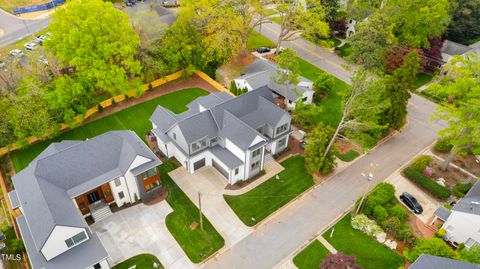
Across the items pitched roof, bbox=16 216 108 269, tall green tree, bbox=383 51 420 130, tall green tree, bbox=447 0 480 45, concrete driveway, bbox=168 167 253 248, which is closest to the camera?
pitched roof, bbox=16 216 108 269

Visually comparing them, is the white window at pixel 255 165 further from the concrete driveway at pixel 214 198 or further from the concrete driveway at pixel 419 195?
the concrete driveway at pixel 419 195

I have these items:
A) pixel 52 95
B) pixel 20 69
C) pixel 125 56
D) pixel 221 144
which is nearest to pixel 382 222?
pixel 221 144

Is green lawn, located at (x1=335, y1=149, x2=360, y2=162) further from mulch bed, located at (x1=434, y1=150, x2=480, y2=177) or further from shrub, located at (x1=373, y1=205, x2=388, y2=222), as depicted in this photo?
mulch bed, located at (x1=434, y1=150, x2=480, y2=177)

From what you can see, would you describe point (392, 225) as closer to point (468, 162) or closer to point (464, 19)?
point (468, 162)

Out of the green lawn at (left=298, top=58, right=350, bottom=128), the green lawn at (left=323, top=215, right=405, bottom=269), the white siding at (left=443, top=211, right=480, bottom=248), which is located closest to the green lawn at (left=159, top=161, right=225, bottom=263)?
the green lawn at (left=323, top=215, right=405, bottom=269)

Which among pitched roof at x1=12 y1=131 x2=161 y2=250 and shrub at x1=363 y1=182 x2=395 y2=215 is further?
shrub at x1=363 y1=182 x2=395 y2=215

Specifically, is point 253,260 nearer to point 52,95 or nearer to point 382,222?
point 382,222
